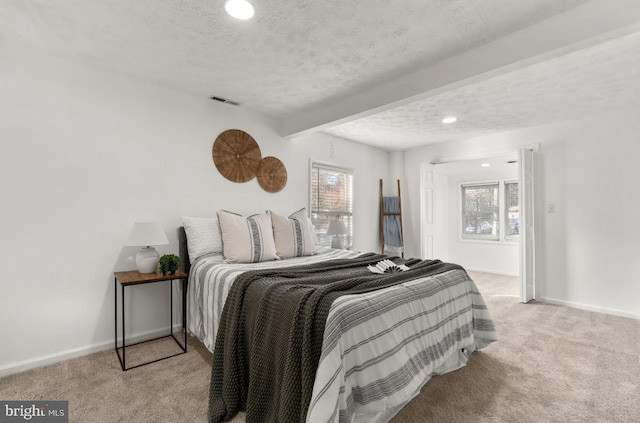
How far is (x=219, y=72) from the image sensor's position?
2713 millimetres

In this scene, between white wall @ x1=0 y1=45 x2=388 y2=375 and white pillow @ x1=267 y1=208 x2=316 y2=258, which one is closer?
white wall @ x1=0 y1=45 x2=388 y2=375

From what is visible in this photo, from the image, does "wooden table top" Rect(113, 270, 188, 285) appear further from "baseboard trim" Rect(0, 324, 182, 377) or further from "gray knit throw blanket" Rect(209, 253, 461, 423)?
"gray knit throw blanket" Rect(209, 253, 461, 423)

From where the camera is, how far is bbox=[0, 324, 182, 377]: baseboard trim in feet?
7.36

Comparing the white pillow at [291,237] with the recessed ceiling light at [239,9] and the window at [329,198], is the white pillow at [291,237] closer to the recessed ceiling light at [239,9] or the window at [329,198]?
the window at [329,198]

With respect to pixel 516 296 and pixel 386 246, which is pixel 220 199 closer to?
pixel 386 246

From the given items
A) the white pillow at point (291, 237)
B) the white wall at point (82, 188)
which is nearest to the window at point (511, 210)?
the white pillow at point (291, 237)

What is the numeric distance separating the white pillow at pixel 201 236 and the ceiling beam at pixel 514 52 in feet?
5.90

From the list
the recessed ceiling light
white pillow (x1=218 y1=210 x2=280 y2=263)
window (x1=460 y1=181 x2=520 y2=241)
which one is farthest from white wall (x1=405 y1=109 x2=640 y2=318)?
the recessed ceiling light

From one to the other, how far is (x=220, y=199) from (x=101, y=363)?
1756 millimetres

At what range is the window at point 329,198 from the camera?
448 centimetres

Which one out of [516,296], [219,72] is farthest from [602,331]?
[219,72]

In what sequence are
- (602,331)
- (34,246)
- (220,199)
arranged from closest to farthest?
(34,246) → (602,331) → (220,199)

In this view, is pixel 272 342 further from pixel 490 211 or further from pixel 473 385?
pixel 490 211

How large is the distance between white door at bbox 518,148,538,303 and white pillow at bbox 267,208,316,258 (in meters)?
2.86
